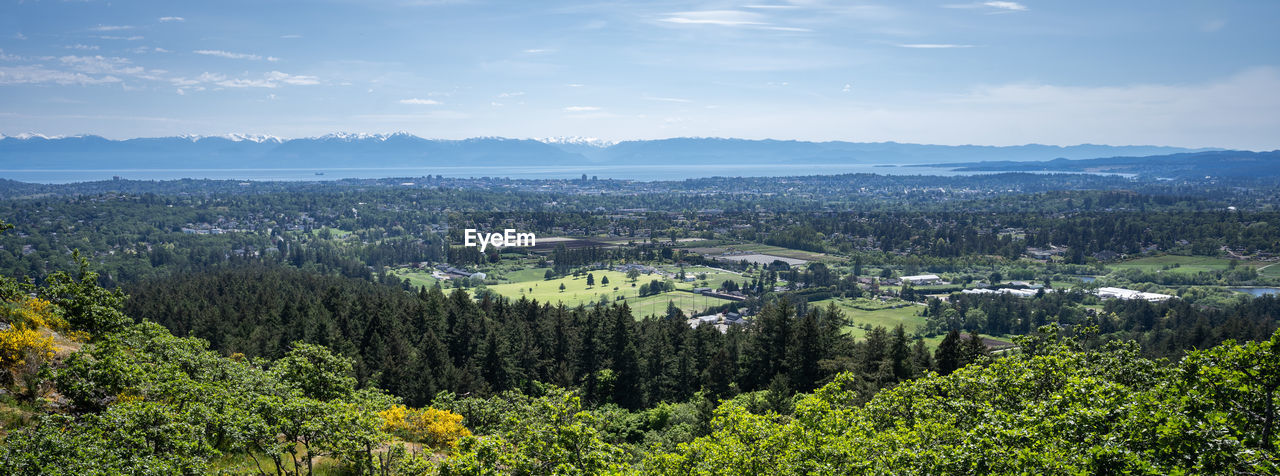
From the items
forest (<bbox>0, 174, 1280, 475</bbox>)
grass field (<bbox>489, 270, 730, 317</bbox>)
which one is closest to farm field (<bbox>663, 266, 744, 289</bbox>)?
forest (<bbox>0, 174, 1280, 475</bbox>)

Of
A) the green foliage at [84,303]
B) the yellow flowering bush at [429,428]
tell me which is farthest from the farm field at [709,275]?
the green foliage at [84,303]

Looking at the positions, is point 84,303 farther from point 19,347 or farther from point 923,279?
point 923,279

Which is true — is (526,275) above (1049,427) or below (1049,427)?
below

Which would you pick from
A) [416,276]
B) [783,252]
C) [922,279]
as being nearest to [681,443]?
[922,279]

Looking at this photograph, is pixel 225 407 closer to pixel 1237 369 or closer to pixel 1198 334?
pixel 1237 369

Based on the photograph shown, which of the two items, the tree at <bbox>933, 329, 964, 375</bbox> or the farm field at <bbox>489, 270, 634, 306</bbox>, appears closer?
the tree at <bbox>933, 329, 964, 375</bbox>

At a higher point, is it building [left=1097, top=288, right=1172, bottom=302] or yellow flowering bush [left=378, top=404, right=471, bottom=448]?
yellow flowering bush [left=378, top=404, right=471, bottom=448]

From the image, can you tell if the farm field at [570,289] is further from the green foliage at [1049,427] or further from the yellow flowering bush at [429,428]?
the green foliage at [1049,427]

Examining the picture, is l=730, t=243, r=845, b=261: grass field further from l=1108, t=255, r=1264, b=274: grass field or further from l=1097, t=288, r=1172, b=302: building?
l=1108, t=255, r=1264, b=274: grass field
